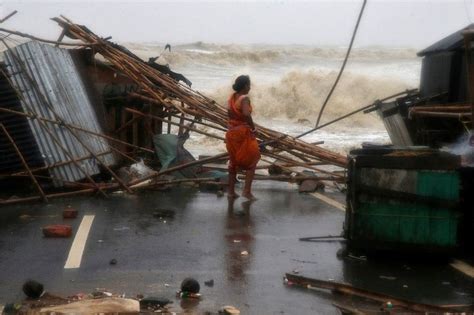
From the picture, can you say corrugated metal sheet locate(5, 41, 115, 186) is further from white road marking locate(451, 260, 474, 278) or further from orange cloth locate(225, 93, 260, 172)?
white road marking locate(451, 260, 474, 278)

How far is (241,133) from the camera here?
1182 cm

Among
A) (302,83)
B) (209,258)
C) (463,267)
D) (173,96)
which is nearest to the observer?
(463,267)

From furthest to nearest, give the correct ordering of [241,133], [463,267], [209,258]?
[241,133] → [209,258] → [463,267]

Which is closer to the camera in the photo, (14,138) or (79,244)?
(79,244)

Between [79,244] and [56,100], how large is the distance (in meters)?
4.24

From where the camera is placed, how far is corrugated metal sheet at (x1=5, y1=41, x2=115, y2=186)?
1198 cm

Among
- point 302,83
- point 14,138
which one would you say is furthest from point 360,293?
point 302,83

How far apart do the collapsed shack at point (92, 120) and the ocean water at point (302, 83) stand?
3.06 metres

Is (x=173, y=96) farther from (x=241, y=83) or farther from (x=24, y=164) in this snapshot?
(x=24, y=164)

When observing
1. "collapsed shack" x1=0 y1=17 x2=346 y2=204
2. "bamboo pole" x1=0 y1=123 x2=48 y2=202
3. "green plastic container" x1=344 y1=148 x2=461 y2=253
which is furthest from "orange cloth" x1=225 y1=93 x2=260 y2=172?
"green plastic container" x1=344 y1=148 x2=461 y2=253

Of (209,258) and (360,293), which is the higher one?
(360,293)

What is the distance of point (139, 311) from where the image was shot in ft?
20.4

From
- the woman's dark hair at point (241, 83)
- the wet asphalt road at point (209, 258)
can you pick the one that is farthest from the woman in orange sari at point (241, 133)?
the wet asphalt road at point (209, 258)

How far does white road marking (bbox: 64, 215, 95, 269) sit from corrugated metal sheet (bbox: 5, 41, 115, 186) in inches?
73.6
